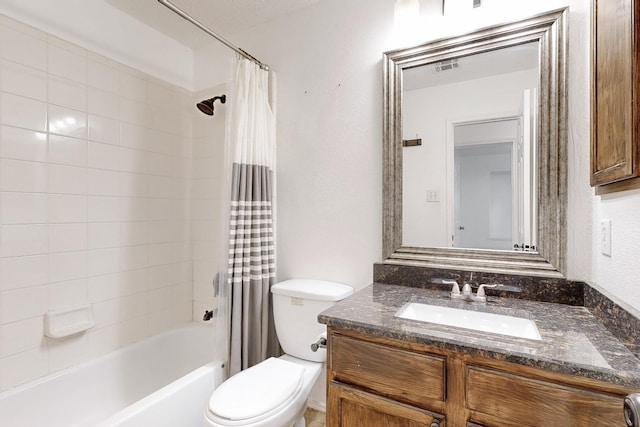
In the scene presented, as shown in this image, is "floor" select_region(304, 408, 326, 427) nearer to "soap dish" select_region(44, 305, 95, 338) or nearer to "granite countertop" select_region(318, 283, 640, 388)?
"granite countertop" select_region(318, 283, 640, 388)

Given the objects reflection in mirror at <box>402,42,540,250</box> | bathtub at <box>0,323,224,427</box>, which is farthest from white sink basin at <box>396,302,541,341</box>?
bathtub at <box>0,323,224,427</box>

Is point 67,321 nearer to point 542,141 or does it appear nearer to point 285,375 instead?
point 285,375

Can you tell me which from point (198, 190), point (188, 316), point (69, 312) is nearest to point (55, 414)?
point (69, 312)

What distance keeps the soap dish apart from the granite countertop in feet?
4.67

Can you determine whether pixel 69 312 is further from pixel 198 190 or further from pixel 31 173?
pixel 198 190

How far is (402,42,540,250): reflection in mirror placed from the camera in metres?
1.39

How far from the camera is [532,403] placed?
83 centimetres

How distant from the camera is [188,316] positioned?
2385 mm

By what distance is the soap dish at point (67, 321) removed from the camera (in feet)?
5.24

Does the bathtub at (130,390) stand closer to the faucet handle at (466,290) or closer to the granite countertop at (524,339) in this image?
the granite countertop at (524,339)

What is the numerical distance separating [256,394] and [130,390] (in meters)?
1.11

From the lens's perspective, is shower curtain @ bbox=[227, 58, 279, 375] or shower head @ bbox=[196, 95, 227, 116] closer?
shower curtain @ bbox=[227, 58, 279, 375]

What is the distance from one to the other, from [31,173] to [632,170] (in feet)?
7.64

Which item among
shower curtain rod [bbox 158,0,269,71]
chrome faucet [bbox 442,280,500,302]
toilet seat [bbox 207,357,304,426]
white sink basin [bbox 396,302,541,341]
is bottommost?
toilet seat [bbox 207,357,304,426]
